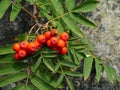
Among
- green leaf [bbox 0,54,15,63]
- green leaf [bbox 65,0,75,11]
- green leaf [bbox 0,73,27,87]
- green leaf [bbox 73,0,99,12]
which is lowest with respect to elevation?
green leaf [bbox 0,73,27,87]

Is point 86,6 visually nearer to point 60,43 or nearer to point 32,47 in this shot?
point 60,43

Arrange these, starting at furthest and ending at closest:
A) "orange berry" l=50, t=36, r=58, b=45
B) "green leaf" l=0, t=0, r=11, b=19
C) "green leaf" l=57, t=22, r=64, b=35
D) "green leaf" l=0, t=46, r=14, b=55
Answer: "green leaf" l=0, t=0, r=11, b=19 < "green leaf" l=57, t=22, r=64, b=35 < "green leaf" l=0, t=46, r=14, b=55 < "orange berry" l=50, t=36, r=58, b=45

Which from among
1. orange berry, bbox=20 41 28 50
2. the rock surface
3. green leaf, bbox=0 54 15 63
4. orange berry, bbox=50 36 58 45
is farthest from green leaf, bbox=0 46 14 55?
the rock surface

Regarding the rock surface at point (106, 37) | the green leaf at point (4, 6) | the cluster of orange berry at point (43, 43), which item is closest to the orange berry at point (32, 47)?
the cluster of orange berry at point (43, 43)

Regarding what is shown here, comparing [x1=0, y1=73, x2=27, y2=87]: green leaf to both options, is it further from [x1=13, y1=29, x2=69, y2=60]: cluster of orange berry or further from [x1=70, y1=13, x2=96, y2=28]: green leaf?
[x1=70, y1=13, x2=96, y2=28]: green leaf

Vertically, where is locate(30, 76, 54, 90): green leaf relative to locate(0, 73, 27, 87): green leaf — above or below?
below

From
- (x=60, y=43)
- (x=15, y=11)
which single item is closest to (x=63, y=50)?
(x=60, y=43)

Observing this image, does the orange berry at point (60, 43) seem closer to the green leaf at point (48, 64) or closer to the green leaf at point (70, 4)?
the green leaf at point (48, 64)
